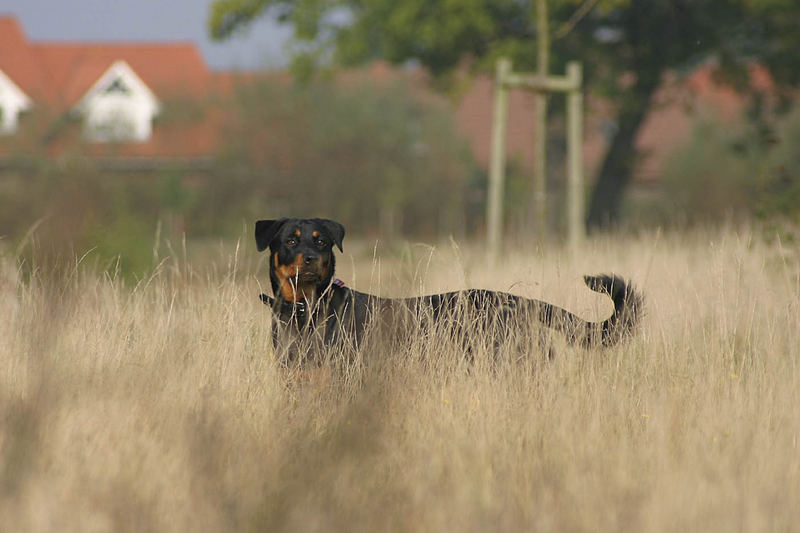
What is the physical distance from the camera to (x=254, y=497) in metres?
3.68

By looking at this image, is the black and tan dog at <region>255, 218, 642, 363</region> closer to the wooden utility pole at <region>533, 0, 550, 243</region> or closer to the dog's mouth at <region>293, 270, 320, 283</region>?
the dog's mouth at <region>293, 270, 320, 283</region>

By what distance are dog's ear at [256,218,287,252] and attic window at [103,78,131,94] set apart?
100.0 ft

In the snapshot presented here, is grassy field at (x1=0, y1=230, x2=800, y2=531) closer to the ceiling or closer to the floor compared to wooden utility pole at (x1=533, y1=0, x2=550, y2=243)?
closer to the floor

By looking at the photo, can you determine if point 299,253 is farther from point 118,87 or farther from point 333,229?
point 118,87

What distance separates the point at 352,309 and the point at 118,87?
31.0m

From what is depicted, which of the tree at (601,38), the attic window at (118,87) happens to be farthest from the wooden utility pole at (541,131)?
the attic window at (118,87)

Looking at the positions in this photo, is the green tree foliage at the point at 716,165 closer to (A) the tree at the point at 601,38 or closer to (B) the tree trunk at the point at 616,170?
(B) the tree trunk at the point at 616,170

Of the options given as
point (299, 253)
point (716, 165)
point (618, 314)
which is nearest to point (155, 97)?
point (716, 165)

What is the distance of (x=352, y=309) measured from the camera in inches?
219

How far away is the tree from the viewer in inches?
751

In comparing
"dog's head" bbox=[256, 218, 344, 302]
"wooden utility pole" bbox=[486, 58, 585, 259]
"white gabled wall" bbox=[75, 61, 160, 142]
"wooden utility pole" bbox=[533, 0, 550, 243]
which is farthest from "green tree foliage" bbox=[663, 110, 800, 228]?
"dog's head" bbox=[256, 218, 344, 302]

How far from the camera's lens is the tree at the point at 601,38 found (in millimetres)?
19078

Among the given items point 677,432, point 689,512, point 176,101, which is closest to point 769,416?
point 677,432

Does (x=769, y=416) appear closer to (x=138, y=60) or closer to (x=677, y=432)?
(x=677, y=432)
